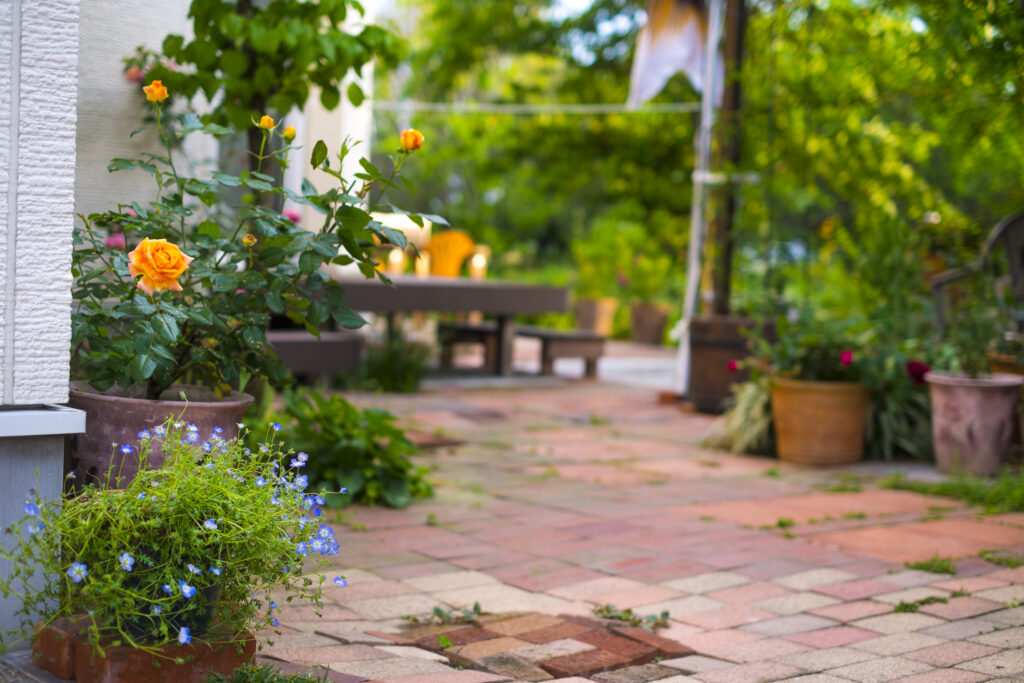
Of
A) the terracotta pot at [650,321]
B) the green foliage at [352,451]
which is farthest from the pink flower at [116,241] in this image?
the terracotta pot at [650,321]

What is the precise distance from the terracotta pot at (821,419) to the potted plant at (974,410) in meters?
0.40

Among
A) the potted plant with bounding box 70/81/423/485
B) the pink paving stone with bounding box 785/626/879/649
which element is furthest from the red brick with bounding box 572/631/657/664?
the potted plant with bounding box 70/81/423/485

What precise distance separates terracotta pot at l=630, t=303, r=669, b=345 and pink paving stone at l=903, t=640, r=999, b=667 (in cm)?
1145

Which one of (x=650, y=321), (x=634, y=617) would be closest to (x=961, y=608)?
(x=634, y=617)

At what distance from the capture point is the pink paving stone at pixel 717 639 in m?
2.73

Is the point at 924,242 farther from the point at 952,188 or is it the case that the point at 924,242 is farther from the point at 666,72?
the point at 952,188

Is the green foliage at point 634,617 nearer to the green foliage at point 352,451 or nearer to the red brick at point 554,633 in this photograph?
the red brick at point 554,633

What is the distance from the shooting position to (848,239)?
25.1 feet

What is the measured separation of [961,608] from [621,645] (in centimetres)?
107

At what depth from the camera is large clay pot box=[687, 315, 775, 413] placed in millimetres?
7258

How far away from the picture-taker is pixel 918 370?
18.0 ft

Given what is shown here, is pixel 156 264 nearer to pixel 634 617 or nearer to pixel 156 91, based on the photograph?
pixel 156 91

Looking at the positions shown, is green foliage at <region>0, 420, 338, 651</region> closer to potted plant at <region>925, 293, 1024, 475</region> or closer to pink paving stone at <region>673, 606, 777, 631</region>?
pink paving stone at <region>673, 606, 777, 631</region>

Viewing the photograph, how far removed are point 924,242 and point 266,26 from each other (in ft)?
14.7
